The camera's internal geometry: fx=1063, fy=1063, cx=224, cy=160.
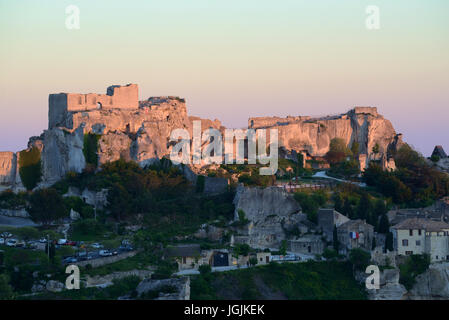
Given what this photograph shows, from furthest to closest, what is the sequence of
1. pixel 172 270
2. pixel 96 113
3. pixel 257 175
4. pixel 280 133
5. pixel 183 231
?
1. pixel 280 133
2. pixel 96 113
3. pixel 257 175
4. pixel 183 231
5. pixel 172 270

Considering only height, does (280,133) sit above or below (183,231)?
above

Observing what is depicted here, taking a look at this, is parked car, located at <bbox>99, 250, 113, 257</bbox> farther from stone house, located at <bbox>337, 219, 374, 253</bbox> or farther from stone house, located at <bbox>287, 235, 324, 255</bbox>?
stone house, located at <bbox>337, 219, 374, 253</bbox>

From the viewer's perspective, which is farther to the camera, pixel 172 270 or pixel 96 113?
pixel 96 113

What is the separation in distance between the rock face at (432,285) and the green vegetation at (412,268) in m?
0.18

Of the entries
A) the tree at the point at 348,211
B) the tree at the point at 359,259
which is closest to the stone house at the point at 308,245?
the tree at the point at 359,259

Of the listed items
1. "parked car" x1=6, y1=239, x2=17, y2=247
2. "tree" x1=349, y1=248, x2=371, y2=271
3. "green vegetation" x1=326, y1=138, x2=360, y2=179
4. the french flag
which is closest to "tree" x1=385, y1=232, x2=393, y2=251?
"tree" x1=349, y1=248, x2=371, y2=271

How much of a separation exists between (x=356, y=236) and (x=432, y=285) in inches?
148

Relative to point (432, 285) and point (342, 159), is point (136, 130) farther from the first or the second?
point (432, 285)

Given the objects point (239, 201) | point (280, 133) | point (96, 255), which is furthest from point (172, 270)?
point (280, 133)

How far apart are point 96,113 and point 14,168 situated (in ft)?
17.4

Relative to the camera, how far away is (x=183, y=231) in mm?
47344

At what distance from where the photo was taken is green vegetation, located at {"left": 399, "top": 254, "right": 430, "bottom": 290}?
43.2 metres
